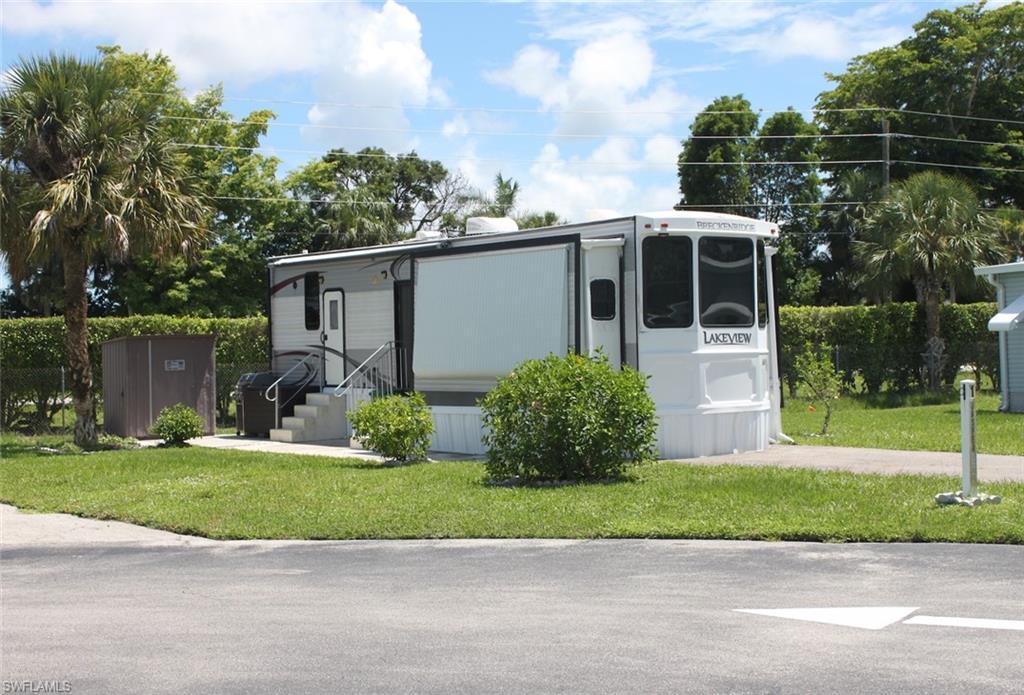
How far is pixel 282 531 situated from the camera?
10.8 meters

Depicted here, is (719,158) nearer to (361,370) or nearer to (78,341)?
(361,370)

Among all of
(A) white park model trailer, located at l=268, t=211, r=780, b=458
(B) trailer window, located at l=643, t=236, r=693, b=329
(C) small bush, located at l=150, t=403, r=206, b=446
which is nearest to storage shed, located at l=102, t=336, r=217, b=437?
(C) small bush, located at l=150, t=403, r=206, b=446

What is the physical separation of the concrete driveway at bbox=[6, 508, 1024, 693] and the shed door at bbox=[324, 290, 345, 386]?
10.3 meters

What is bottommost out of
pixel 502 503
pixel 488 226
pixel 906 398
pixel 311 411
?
pixel 502 503

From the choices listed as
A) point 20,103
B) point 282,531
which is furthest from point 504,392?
point 20,103

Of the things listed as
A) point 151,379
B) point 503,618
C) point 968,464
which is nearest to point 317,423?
point 151,379

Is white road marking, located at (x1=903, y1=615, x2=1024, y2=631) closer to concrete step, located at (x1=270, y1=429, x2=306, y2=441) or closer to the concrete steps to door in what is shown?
the concrete steps to door

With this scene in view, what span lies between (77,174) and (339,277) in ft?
15.7

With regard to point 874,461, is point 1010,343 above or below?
above

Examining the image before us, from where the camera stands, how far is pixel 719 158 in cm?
4759

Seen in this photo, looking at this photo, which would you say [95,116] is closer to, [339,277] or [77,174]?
[77,174]

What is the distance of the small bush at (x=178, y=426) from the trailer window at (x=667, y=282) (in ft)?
27.6

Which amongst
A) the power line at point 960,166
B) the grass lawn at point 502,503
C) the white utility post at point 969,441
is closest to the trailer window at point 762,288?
the grass lawn at point 502,503

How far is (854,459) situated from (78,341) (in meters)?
12.2
